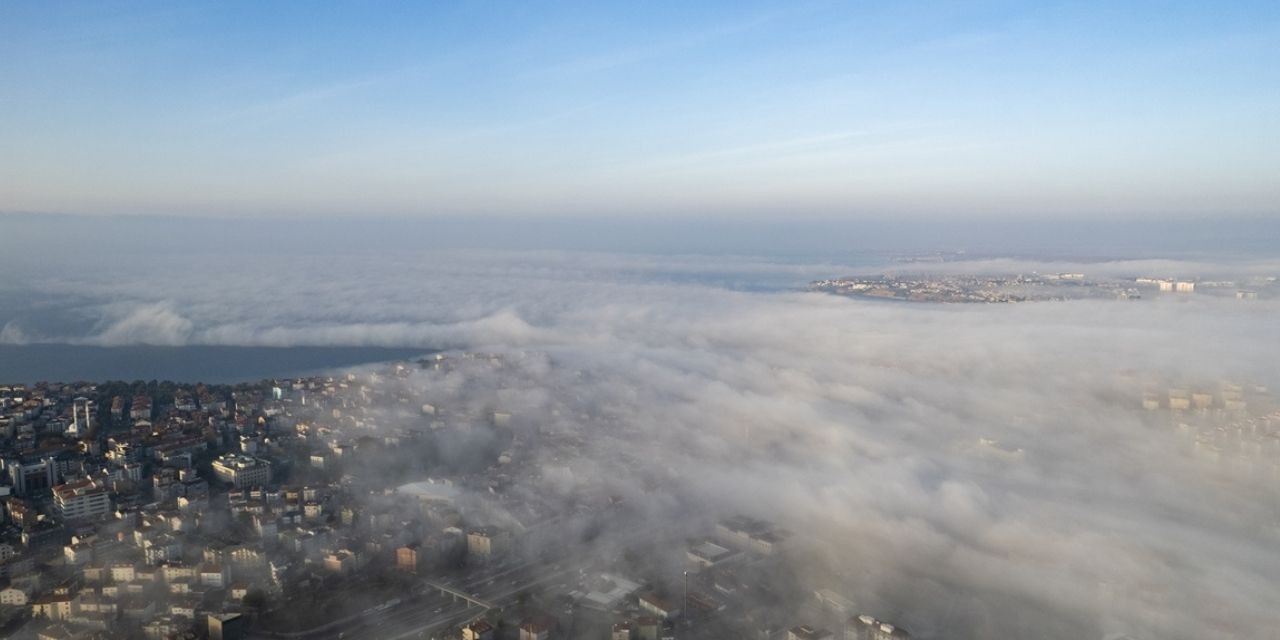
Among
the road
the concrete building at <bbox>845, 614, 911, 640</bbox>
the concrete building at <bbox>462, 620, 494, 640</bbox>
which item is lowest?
the road

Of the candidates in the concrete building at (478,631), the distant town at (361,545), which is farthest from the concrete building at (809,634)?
the concrete building at (478,631)

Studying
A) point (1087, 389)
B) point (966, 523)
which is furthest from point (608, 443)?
point (1087, 389)

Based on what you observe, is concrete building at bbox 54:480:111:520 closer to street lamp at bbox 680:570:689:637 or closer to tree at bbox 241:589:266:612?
tree at bbox 241:589:266:612

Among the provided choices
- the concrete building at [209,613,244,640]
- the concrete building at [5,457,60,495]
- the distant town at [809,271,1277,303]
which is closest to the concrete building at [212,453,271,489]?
the concrete building at [5,457,60,495]

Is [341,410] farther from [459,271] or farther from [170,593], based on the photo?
[459,271]

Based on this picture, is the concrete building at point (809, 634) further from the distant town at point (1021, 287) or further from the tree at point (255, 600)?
the distant town at point (1021, 287)
